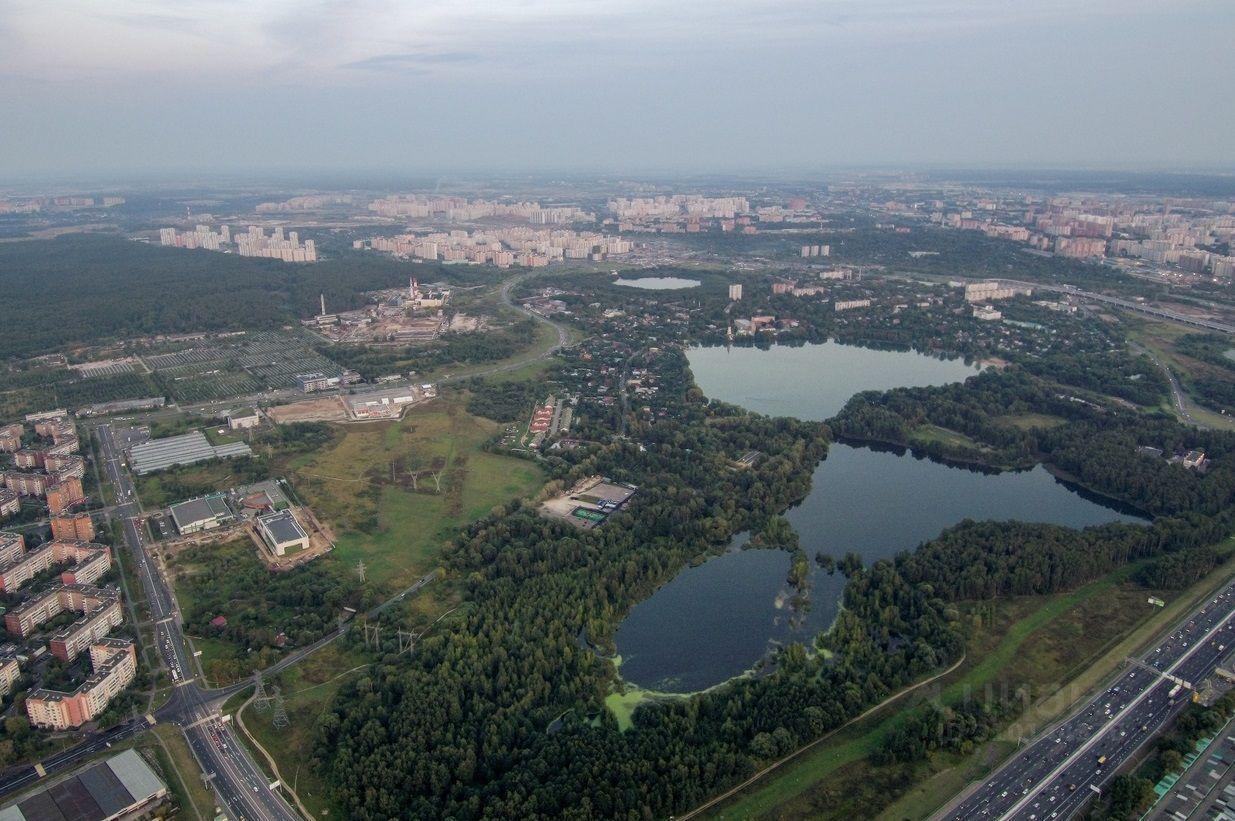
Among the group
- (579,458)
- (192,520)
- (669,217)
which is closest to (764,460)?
(579,458)

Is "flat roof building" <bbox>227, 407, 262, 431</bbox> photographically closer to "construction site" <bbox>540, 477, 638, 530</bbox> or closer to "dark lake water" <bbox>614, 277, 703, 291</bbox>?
"construction site" <bbox>540, 477, 638, 530</bbox>

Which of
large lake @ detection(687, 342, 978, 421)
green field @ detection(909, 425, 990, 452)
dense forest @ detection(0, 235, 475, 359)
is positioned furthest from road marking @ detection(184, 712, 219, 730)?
dense forest @ detection(0, 235, 475, 359)

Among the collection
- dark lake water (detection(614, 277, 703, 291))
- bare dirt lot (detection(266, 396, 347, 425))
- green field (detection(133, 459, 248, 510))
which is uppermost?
dark lake water (detection(614, 277, 703, 291))

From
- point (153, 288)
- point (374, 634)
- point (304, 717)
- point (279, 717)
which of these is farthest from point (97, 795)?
point (153, 288)

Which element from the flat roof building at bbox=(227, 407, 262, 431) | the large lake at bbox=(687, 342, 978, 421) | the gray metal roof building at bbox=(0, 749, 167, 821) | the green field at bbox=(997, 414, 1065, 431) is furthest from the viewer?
→ the large lake at bbox=(687, 342, 978, 421)

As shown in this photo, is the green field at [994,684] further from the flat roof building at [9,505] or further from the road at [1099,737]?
the flat roof building at [9,505]

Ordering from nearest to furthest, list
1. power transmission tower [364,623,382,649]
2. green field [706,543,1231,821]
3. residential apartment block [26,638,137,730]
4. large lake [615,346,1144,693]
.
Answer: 1. green field [706,543,1231,821]
2. residential apartment block [26,638,137,730]
3. power transmission tower [364,623,382,649]
4. large lake [615,346,1144,693]

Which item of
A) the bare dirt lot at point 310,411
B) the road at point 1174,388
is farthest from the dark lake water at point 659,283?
the bare dirt lot at point 310,411

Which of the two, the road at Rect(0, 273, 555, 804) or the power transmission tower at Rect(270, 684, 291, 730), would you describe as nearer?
the road at Rect(0, 273, 555, 804)

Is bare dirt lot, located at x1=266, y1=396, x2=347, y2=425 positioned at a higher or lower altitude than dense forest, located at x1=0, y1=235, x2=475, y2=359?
lower
